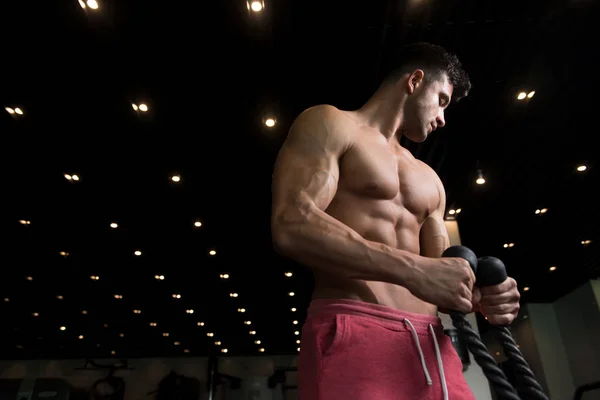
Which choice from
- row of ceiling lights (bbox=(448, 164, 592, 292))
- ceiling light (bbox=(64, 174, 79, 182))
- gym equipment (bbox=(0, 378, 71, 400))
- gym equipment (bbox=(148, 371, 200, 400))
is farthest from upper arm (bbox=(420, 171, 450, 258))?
gym equipment (bbox=(148, 371, 200, 400))

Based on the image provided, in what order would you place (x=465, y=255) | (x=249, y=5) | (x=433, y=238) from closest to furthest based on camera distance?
(x=465, y=255)
(x=433, y=238)
(x=249, y=5)

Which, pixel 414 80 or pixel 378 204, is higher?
pixel 414 80

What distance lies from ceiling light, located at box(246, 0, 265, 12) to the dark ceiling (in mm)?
56

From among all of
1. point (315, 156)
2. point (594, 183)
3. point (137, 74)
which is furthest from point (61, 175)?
point (594, 183)

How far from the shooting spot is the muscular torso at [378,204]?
→ 105cm

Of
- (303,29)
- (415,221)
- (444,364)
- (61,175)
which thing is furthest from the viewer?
(61,175)

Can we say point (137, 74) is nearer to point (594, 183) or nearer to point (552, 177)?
point (552, 177)

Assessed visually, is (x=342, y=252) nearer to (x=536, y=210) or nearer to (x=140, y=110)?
(x=140, y=110)

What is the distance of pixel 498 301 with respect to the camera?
978mm

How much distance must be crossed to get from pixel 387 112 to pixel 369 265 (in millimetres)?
676

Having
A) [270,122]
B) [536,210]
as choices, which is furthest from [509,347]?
[536,210]

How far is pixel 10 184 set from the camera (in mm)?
6078

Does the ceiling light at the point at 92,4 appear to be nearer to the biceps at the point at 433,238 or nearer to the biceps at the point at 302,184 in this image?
the biceps at the point at 302,184

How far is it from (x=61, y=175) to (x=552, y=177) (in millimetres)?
6524
